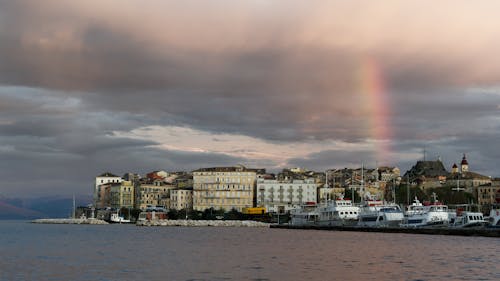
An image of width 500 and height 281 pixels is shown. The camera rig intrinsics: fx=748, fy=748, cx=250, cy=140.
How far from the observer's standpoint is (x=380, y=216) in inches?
5310

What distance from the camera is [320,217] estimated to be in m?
154

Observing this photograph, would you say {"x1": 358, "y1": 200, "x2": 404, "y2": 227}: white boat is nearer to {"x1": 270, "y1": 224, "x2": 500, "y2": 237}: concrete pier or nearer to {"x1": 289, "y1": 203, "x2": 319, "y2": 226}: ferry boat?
Answer: {"x1": 270, "y1": 224, "x2": 500, "y2": 237}: concrete pier

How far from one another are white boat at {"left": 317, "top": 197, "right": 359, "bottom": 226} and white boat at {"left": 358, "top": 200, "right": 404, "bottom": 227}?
4198 mm

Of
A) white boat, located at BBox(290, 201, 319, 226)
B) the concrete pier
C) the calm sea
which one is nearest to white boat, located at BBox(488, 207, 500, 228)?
the concrete pier

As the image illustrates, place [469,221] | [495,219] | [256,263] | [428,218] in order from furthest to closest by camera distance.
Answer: [428,218] < [469,221] < [495,219] < [256,263]

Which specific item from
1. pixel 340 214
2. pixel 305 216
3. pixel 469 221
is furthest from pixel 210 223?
pixel 469 221

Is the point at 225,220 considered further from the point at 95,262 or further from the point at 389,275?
the point at 389,275

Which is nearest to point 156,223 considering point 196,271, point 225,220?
point 225,220

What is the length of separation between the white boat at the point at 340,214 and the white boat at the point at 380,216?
13.8 ft

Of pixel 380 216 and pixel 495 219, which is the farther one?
pixel 380 216

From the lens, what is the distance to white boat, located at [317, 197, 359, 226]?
5699 inches

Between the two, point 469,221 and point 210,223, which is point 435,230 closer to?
point 469,221

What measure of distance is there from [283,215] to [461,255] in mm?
135321

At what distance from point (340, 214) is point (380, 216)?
43.4ft
